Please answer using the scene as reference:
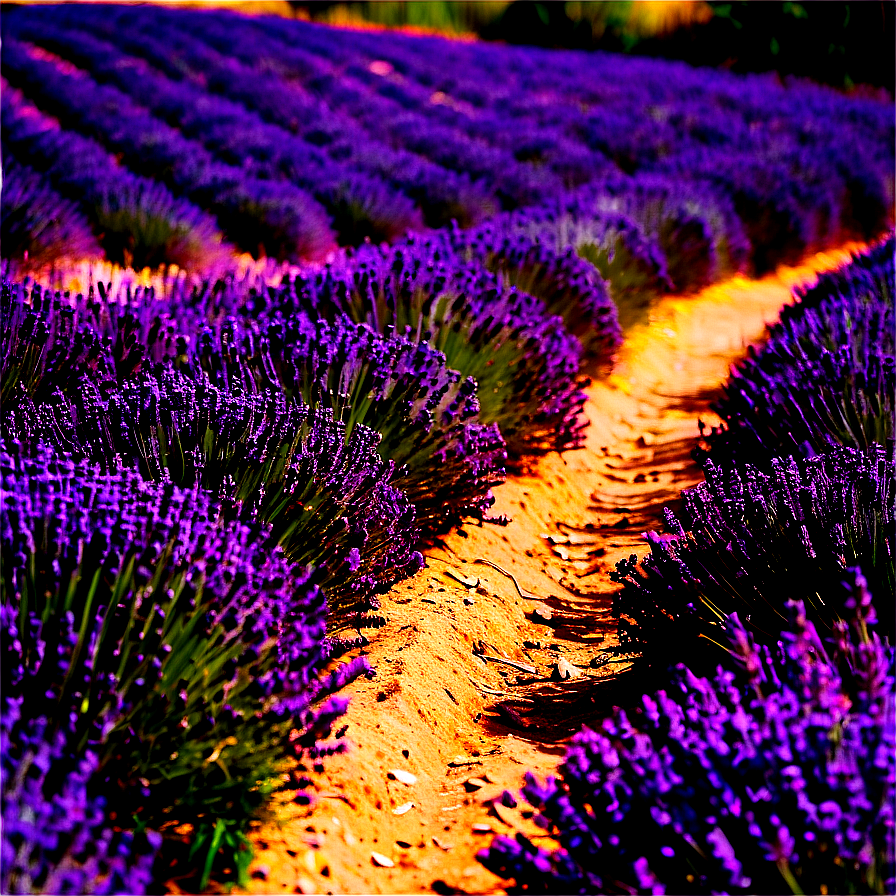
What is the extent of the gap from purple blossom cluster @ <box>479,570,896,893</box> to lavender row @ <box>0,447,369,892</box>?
42 centimetres

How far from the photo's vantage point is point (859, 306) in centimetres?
388

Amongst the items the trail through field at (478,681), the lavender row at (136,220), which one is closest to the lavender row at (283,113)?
the lavender row at (136,220)

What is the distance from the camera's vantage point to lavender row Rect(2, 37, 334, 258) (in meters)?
6.00

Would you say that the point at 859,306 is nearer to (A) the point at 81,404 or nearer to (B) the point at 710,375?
(B) the point at 710,375

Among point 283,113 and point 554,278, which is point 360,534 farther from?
point 283,113

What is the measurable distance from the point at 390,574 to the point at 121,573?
3.39 ft

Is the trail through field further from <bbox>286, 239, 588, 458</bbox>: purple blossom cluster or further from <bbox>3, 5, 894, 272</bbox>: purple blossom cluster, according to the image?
<bbox>3, 5, 894, 272</bbox>: purple blossom cluster

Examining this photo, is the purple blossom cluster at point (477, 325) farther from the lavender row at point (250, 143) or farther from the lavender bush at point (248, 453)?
the lavender row at point (250, 143)

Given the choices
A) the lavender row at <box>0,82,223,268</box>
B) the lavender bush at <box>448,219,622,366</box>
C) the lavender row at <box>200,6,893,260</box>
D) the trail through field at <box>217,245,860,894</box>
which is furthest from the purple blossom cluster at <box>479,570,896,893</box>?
the lavender row at <box>200,6,893,260</box>

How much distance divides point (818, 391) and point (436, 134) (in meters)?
6.63

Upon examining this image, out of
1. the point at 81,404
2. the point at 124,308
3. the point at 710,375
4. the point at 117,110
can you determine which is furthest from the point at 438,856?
the point at 117,110

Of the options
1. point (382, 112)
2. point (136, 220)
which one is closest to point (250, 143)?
point (382, 112)

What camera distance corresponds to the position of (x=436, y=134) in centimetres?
885

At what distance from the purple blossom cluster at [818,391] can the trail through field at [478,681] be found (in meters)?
0.46
